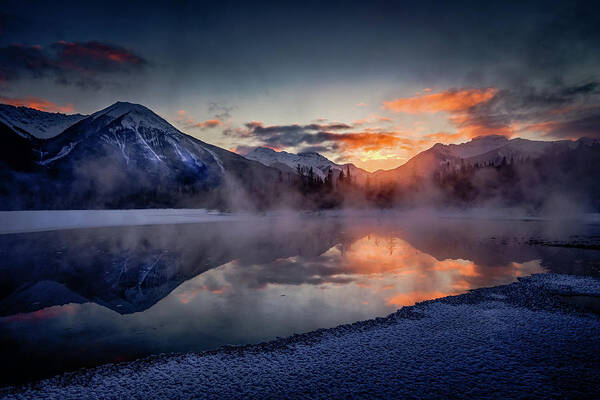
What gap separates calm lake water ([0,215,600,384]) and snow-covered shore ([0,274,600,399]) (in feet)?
3.70

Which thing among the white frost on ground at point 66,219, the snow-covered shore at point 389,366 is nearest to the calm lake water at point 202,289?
the snow-covered shore at point 389,366

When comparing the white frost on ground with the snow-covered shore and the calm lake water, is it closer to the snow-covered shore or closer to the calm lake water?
the calm lake water

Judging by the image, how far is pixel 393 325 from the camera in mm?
11133

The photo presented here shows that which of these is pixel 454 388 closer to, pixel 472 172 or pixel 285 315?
pixel 285 315

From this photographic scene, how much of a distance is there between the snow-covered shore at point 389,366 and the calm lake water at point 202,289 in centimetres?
113

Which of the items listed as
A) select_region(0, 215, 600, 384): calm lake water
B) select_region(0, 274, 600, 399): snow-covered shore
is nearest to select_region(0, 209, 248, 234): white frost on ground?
select_region(0, 215, 600, 384): calm lake water

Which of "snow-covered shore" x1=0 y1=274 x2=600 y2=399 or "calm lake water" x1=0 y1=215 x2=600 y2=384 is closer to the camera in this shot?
"snow-covered shore" x1=0 y1=274 x2=600 y2=399

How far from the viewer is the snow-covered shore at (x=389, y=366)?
734 centimetres

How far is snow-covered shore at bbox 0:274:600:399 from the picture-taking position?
289 inches

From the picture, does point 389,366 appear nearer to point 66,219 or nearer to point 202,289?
point 202,289

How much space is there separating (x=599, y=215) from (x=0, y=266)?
11418 cm

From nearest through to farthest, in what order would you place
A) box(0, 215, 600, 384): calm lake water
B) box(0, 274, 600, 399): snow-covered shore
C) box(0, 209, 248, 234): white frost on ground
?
box(0, 274, 600, 399): snow-covered shore < box(0, 215, 600, 384): calm lake water < box(0, 209, 248, 234): white frost on ground

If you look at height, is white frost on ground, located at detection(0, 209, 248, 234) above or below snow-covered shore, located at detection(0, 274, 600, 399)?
above

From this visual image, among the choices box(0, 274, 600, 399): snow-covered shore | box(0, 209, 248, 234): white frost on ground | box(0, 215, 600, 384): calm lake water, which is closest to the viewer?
box(0, 274, 600, 399): snow-covered shore
